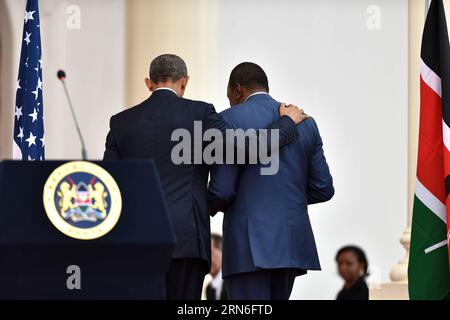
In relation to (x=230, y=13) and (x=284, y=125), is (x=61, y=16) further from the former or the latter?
(x=284, y=125)

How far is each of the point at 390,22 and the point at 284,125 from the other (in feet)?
22.4

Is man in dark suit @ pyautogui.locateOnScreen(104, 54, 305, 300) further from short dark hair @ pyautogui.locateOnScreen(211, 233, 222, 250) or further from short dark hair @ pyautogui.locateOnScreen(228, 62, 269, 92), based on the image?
short dark hair @ pyautogui.locateOnScreen(211, 233, 222, 250)

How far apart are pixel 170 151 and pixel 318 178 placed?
0.93 metres

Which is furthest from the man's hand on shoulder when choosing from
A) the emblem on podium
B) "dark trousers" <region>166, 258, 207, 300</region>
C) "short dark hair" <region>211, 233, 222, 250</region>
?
"short dark hair" <region>211, 233, 222, 250</region>

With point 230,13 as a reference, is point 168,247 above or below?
below

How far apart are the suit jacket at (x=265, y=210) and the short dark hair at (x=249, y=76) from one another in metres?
0.11

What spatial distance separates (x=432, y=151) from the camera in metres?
9.02

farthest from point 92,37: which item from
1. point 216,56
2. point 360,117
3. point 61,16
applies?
point 360,117

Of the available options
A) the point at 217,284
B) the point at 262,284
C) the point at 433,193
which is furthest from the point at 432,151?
the point at 217,284

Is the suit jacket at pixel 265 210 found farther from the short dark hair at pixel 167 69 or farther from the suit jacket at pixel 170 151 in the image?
the short dark hair at pixel 167 69

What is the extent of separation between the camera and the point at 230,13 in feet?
50.3

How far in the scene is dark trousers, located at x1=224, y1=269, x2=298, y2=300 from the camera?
8.55m

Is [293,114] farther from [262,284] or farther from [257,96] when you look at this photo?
[262,284]

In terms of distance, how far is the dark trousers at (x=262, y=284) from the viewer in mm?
8555
